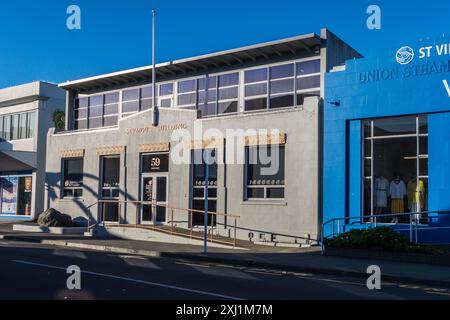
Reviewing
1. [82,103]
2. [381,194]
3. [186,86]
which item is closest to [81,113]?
[82,103]

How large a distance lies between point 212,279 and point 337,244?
583 centimetres

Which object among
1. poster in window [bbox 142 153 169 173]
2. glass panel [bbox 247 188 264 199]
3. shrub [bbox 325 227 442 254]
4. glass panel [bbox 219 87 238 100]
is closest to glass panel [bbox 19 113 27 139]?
poster in window [bbox 142 153 169 173]

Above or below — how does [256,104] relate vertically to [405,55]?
below

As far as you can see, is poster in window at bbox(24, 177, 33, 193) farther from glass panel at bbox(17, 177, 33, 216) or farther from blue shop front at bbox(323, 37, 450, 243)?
blue shop front at bbox(323, 37, 450, 243)

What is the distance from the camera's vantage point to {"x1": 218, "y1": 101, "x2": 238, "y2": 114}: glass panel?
22.3 m

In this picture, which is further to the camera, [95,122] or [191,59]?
[95,122]

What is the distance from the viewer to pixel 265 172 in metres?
20.0

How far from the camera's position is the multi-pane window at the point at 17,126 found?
31484mm

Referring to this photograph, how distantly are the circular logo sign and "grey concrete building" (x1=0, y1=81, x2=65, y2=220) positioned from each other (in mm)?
20950

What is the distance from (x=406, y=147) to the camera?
1759 cm

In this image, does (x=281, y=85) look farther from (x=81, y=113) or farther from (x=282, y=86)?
(x=81, y=113)

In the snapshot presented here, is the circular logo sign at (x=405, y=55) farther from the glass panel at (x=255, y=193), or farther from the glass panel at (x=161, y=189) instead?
the glass panel at (x=161, y=189)

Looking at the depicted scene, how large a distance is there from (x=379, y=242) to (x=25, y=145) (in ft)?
76.1
